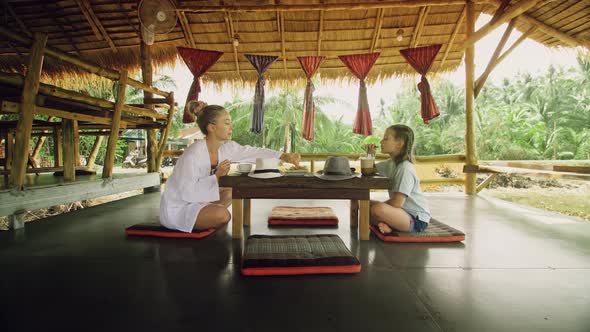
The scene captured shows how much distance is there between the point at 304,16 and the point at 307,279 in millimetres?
4789

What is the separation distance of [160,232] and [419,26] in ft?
16.6

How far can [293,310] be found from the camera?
1.16 metres

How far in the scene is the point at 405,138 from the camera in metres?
2.16

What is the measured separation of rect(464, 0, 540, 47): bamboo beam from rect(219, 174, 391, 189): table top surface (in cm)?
314

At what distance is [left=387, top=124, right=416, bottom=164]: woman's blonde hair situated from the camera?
2.17m

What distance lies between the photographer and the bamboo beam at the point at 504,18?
3572mm

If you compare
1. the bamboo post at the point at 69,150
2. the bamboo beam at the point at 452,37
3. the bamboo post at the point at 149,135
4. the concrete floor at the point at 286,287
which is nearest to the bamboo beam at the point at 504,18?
the bamboo beam at the point at 452,37

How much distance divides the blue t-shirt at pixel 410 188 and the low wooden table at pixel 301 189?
0.10 m

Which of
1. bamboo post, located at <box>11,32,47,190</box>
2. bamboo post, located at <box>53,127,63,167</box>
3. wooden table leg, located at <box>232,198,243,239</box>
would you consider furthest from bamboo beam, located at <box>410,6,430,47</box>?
bamboo post, located at <box>53,127,63,167</box>

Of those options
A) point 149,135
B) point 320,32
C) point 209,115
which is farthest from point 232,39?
point 209,115

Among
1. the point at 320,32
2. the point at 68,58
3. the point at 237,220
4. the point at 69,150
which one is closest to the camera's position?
the point at 237,220

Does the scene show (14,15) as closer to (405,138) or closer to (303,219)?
(303,219)

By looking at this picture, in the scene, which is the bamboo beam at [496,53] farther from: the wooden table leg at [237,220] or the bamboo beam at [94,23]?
the bamboo beam at [94,23]

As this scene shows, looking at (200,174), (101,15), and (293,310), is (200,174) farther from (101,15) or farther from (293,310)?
(101,15)
